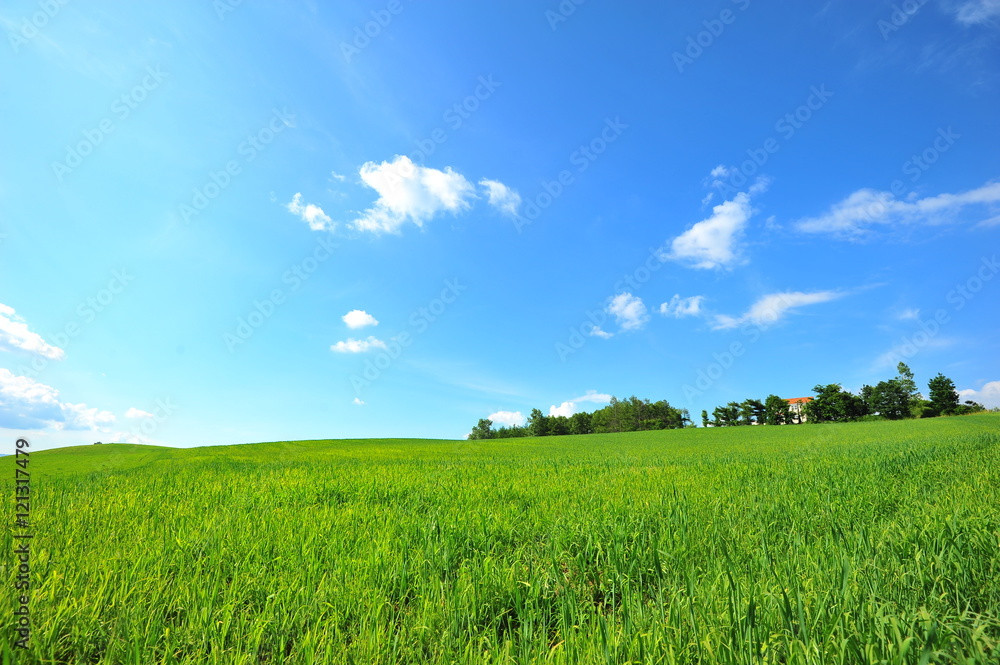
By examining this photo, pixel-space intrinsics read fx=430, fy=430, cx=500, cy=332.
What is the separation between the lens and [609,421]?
422 feet

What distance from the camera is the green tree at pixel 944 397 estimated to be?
94.1 metres

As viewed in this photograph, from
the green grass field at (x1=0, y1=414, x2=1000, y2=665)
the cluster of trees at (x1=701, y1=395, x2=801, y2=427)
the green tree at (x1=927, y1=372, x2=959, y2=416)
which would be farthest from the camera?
the cluster of trees at (x1=701, y1=395, x2=801, y2=427)

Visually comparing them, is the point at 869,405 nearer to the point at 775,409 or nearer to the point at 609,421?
the point at 775,409

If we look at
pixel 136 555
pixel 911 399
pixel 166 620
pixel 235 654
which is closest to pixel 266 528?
pixel 136 555

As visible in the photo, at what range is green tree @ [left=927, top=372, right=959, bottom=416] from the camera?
9410 cm

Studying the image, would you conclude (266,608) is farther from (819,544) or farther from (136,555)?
(819,544)

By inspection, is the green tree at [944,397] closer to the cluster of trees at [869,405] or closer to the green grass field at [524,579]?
the cluster of trees at [869,405]

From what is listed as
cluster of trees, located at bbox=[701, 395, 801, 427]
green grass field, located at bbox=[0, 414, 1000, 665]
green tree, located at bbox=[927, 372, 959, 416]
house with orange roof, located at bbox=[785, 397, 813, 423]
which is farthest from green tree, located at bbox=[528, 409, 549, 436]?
green grass field, located at bbox=[0, 414, 1000, 665]

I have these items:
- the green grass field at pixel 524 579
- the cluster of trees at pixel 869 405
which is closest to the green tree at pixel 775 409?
the cluster of trees at pixel 869 405

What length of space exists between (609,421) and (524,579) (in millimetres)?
131879

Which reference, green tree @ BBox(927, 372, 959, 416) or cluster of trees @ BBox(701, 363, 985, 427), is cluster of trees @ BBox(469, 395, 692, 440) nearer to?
cluster of trees @ BBox(701, 363, 985, 427)

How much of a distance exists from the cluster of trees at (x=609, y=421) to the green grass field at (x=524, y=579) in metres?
119

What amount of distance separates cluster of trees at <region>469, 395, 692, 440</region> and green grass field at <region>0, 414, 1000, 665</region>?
391 ft

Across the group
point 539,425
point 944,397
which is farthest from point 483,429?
point 944,397
